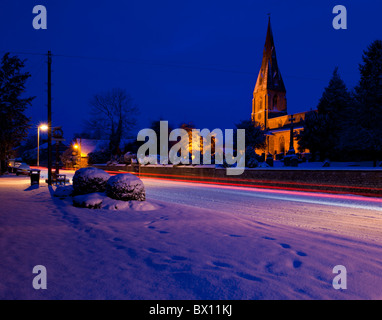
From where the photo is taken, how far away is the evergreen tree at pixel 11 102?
94.6ft

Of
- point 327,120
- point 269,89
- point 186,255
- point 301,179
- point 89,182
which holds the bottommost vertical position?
point 186,255

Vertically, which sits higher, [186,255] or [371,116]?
[371,116]

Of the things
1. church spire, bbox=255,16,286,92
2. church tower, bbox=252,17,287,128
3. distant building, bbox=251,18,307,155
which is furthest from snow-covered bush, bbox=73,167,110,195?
church spire, bbox=255,16,286,92

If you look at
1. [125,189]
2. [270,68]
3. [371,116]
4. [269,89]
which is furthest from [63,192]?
[270,68]

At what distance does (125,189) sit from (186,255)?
5757mm

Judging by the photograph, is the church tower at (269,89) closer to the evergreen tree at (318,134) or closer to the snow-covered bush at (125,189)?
the evergreen tree at (318,134)

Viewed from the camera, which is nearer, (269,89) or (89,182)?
A: (89,182)

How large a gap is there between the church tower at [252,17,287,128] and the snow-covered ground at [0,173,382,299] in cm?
8519

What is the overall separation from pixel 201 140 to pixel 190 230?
4248cm

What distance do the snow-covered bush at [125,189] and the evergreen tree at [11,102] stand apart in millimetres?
24538

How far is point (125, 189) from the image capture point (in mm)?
10109

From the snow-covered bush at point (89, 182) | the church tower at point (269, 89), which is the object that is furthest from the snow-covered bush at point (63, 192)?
the church tower at point (269, 89)

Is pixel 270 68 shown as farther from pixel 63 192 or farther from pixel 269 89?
pixel 63 192
